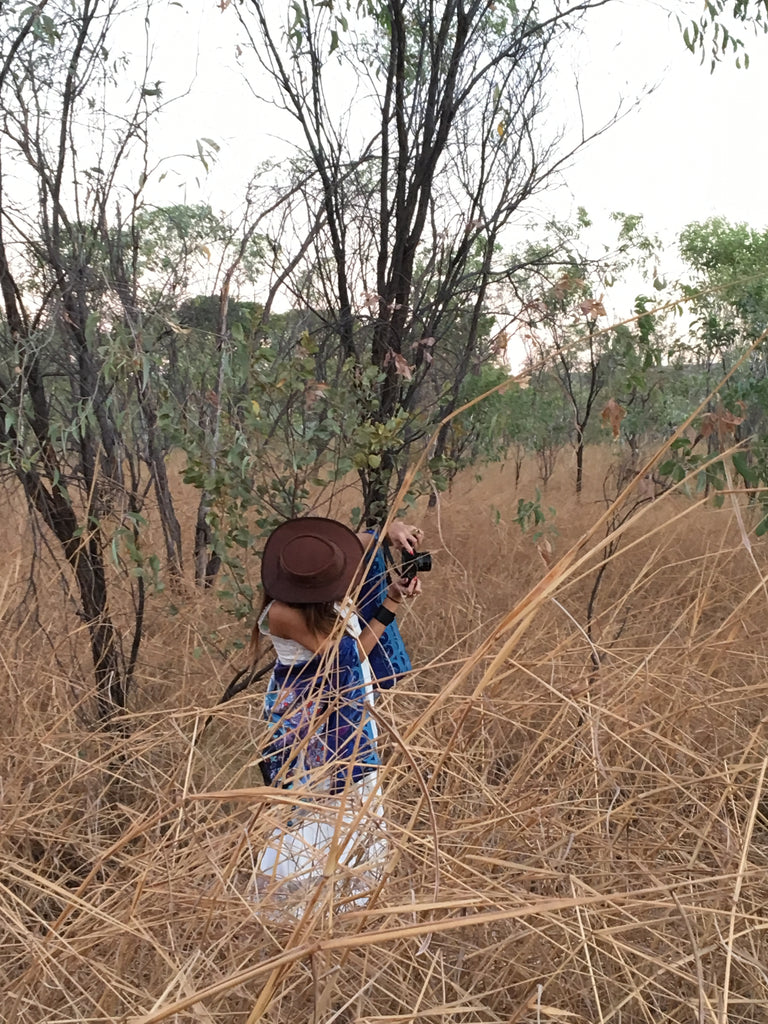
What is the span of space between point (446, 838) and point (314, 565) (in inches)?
24.9

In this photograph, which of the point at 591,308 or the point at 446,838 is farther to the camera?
the point at 591,308

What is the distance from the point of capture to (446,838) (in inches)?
52.4

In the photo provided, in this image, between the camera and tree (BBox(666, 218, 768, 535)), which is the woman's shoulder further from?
tree (BBox(666, 218, 768, 535))

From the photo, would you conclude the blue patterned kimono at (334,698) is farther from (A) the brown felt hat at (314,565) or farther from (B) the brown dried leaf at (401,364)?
(B) the brown dried leaf at (401,364)

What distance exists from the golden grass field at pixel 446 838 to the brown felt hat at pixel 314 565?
23cm

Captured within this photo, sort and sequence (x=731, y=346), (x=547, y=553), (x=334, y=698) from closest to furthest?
(x=334, y=698), (x=547, y=553), (x=731, y=346)

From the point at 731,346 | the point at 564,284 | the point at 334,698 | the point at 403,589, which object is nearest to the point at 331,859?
the point at 334,698

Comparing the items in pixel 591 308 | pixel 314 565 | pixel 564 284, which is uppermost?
pixel 564 284

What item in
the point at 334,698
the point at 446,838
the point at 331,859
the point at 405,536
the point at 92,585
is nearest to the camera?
the point at 331,859

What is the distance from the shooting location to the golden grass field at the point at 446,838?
3.14ft

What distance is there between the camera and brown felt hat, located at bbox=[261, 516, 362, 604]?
1698 millimetres

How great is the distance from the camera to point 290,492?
2348 mm

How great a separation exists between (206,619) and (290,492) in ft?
3.28

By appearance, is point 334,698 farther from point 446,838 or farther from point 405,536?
point 405,536
